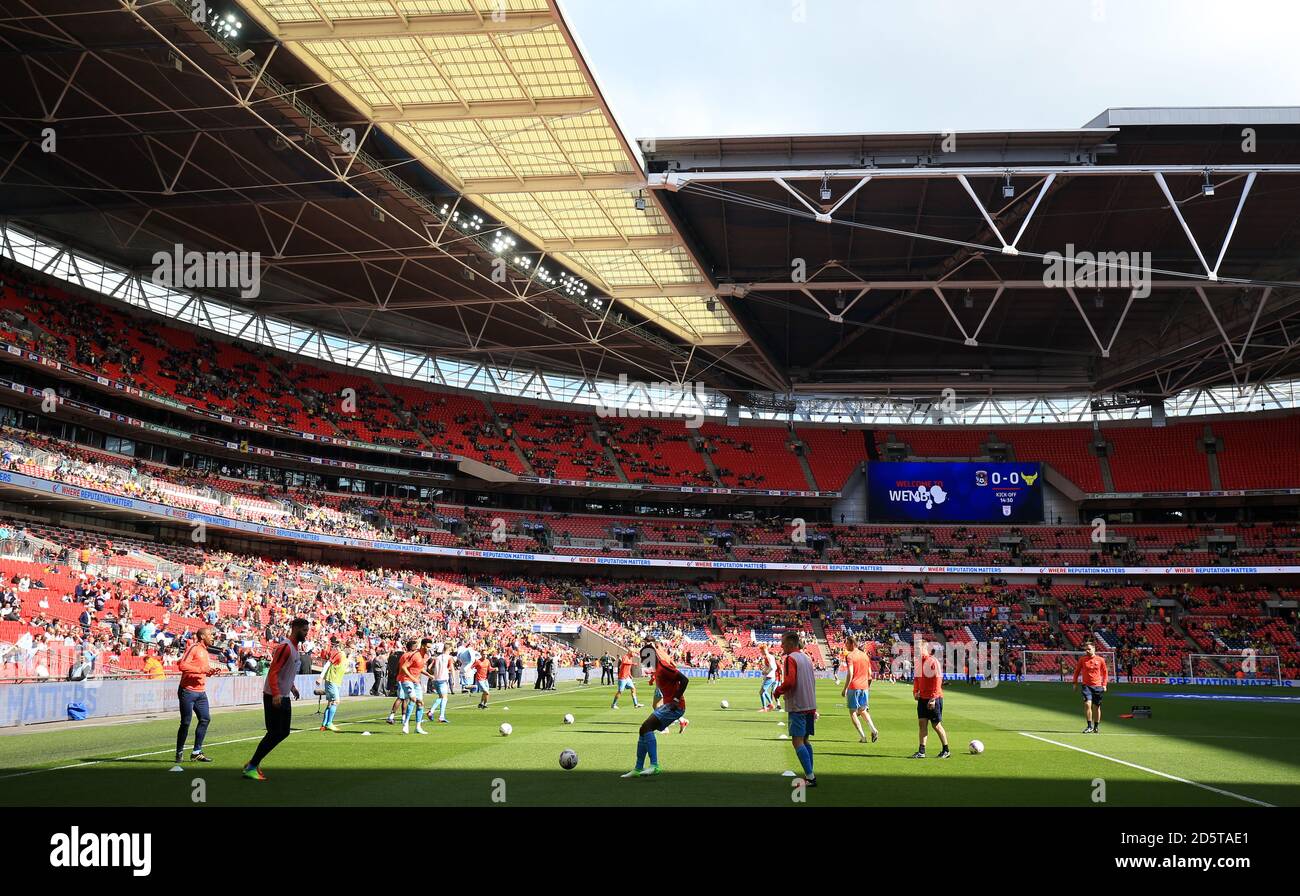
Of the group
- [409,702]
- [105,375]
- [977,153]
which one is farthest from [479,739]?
[105,375]

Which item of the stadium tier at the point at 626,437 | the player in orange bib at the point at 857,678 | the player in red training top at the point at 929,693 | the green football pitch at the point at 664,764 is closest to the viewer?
the green football pitch at the point at 664,764

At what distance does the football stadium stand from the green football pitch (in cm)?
16

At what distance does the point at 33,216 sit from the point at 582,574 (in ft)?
122

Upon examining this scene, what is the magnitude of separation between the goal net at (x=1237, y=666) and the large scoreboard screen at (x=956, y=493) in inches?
658

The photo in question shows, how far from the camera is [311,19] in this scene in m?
24.7

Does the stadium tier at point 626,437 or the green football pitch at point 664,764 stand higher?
the stadium tier at point 626,437

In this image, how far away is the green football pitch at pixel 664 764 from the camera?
10.5 metres

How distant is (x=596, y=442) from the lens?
67.6 meters

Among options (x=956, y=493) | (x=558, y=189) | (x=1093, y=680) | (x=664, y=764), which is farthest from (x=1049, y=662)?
(x=664, y=764)

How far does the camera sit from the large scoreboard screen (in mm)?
66062

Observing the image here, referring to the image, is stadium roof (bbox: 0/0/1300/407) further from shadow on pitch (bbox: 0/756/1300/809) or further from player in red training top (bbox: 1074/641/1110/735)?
shadow on pitch (bbox: 0/756/1300/809)

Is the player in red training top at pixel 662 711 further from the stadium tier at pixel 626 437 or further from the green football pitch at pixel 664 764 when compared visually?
the stadium tier at pixel 626 437

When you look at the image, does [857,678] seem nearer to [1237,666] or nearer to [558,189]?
[558,189]

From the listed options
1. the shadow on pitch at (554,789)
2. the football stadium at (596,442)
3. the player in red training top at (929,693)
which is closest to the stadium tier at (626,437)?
the football stadium at (596,442)
